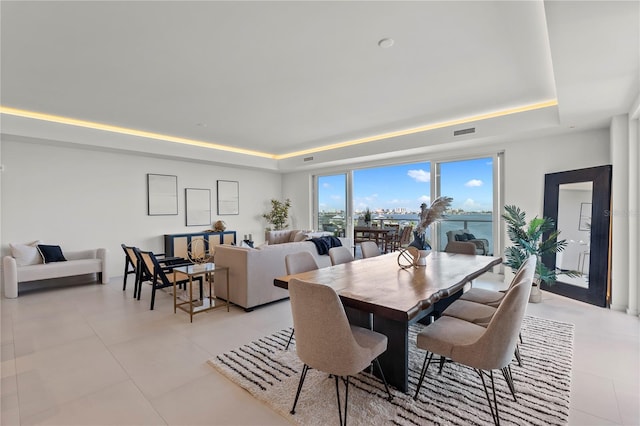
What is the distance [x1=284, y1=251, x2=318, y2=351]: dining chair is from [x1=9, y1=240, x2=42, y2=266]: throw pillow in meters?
4.73

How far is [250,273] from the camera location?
3885 millimetres

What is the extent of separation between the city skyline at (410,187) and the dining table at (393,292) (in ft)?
10.3

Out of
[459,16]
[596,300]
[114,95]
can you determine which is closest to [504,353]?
[459,16]

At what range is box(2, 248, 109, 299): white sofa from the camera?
4.53 m

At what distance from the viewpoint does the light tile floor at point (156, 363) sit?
1.98 m

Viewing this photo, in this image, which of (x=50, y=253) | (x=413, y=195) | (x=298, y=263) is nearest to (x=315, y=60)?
(x=298, y=263)

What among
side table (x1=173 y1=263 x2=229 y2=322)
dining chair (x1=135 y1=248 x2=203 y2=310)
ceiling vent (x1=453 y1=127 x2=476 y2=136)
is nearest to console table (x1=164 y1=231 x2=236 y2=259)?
dining chair (x1=135 y1=248 x2=203 y2=310)

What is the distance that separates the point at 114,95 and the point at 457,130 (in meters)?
5.09

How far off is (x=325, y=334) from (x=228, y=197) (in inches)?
269

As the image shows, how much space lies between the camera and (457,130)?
516 cm

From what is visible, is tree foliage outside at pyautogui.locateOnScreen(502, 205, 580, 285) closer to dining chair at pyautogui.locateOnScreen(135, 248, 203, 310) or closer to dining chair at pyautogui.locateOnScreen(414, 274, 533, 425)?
dining chair at pyautogui.locateOnScreen(414, 274, 533, 425)

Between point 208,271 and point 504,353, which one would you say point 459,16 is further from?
point 208,271

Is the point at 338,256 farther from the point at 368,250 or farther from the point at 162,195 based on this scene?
the point at 162,195

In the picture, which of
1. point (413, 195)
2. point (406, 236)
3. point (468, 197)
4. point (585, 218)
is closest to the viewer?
point (585, 218)
